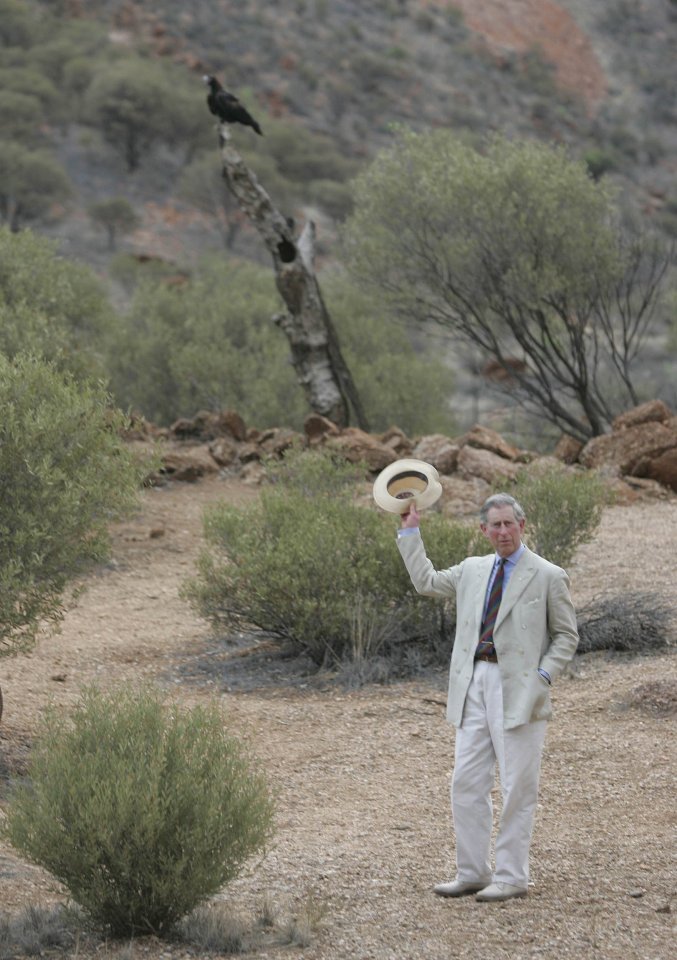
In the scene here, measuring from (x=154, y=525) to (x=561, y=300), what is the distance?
6760 mm

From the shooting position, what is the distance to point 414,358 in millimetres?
22047

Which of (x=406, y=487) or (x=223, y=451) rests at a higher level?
(x=406, y=487)

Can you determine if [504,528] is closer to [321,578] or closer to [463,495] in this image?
[321,578]

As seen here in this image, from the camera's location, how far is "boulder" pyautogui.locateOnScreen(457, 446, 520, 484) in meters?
14.9

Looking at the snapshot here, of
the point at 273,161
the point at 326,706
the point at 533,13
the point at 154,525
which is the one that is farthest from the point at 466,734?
the point at 533,13

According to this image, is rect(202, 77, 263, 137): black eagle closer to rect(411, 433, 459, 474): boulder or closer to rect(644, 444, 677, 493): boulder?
rect(411, 433, 459, 474): boulder

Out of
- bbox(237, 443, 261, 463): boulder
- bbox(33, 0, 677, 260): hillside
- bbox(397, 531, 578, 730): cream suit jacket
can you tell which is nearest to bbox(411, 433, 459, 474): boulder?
bbox(237, 443, 261, 463): boulder

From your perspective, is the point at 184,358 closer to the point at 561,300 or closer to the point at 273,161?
the point at 561,300

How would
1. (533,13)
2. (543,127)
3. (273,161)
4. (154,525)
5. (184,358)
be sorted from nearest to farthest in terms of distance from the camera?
(154,525), (184,358), (273,161), (543,127), (533,13)

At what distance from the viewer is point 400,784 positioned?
23.5 ft

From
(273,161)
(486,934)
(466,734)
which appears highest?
(466,734)

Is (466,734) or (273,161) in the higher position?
(466,734)

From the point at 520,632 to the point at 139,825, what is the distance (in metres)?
1.58

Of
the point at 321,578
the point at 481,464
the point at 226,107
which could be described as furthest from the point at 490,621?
the point at 226,107
